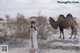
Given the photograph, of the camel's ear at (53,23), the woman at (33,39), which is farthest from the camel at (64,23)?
the woman at (33,39)

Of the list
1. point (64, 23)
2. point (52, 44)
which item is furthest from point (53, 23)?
point (52, 44)

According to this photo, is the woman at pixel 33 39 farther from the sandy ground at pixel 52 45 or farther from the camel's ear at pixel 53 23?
the camel's ear at pixel 53 23

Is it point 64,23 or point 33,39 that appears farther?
point 64,23

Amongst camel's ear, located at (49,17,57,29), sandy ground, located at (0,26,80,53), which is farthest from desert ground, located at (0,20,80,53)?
camel's ear, located at (49,17,57,29)

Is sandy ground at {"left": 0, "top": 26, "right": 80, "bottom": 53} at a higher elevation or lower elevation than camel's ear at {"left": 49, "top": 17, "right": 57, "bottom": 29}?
lower

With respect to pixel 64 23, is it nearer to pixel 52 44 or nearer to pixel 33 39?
pixel 52 44

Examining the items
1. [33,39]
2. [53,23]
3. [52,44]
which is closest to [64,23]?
[53,23]

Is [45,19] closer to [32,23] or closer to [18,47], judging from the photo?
[32,23]

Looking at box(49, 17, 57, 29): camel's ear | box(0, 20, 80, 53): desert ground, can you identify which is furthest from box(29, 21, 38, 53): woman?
box(49, 17, 57, 29): camel's ear

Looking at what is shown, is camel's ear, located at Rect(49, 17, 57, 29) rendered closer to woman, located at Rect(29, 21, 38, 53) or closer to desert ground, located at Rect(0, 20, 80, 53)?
desert ground, located at Rect(0, 20, 80, 53)

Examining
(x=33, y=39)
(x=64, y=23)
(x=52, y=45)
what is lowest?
(x=52, y=45)

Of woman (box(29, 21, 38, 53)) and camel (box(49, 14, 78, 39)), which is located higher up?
camel (box(49, 14, 78, 39))

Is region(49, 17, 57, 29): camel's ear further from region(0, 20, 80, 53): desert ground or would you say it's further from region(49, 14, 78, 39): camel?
region(0, 20, 80, 53): desert ground

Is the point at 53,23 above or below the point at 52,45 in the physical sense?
above
